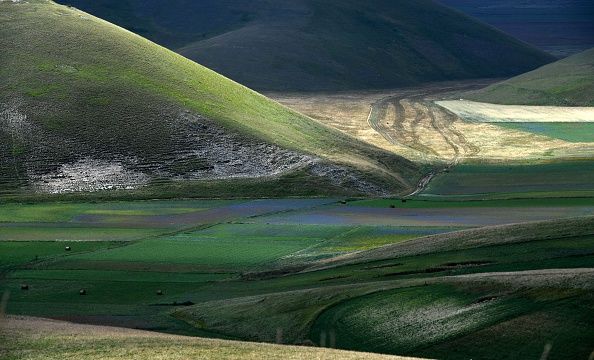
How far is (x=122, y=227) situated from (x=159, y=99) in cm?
3633

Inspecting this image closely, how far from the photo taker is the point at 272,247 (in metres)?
64.2

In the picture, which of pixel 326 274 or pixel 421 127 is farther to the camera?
pixel 421 127

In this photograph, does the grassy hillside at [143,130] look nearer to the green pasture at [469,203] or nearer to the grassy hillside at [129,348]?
the green pasture at [469,203]

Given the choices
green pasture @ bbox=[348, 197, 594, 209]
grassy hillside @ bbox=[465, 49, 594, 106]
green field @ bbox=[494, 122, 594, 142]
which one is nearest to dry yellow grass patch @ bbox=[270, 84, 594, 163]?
green field @ bbox=[494, 122, 594, 142]

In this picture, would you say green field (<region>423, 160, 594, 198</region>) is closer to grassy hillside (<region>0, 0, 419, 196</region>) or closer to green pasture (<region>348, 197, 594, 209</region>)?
green pasture (<region>348, 197, 594, 209</region>)

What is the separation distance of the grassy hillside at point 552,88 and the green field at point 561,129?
72.9ft

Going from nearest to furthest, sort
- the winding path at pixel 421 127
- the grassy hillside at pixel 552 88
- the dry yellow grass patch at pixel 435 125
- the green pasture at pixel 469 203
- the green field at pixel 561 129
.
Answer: the green pasture at pixel 469 203
the winding path at pixel 421 127
the dry yellow grass patch at pixel 435 125
the green field at pixel 561 129
the grassy hillside at pixel 552 88

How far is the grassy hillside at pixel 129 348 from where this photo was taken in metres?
34.2

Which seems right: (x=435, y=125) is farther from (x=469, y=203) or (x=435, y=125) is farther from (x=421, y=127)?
(x=469, y=203)

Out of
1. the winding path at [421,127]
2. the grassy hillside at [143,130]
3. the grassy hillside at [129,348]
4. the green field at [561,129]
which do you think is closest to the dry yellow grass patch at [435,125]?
the winding path at [421,127]

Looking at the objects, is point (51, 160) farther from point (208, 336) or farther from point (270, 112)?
point (208, 336)

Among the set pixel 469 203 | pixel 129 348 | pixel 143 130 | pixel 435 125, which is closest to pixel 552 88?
pixel 435 125

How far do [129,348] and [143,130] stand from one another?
224ft

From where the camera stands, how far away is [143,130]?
102562 millimetres
